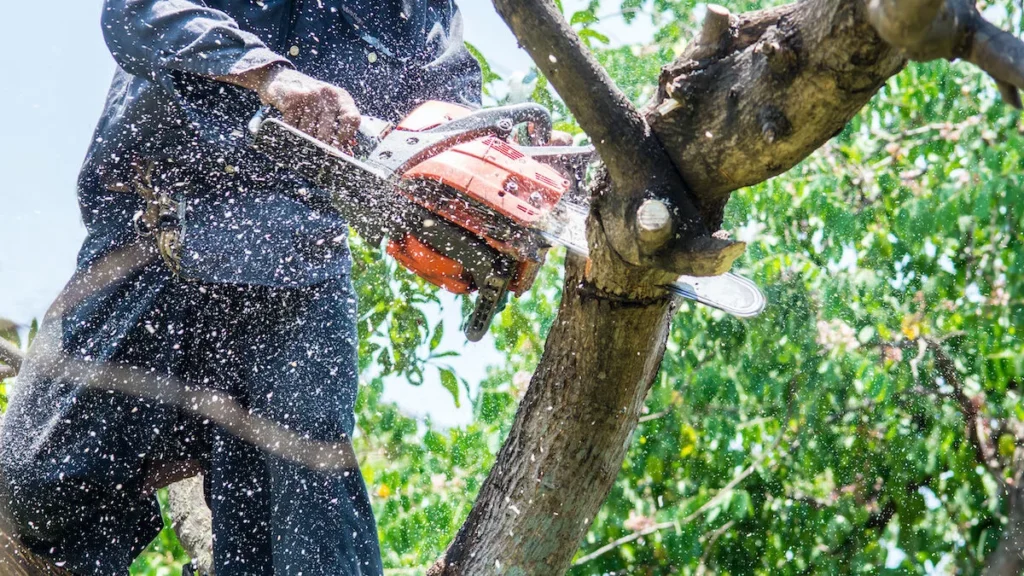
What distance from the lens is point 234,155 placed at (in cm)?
202

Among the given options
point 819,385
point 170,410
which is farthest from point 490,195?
point 819,385

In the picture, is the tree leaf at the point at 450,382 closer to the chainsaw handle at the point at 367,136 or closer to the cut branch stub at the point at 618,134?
the chainsaw handle at the point at 367,136

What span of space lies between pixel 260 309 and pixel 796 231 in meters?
2.62

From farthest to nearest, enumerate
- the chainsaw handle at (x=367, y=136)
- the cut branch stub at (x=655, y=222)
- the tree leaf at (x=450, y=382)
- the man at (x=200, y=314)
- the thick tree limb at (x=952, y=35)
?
the tree leaf at (x=450, y=382) < the chainsaw handle at (x=367, y=136) < the man at (x=200, y=314) < the cut branch stub at (x=655, y=222) < the thick tree limb at (x=952, y=35)

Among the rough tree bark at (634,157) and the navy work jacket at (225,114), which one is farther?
the navy work jacket at (225,114)

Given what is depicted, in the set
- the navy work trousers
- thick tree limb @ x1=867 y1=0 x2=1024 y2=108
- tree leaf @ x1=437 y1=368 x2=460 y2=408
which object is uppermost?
thick tree limb @ x1=867 y1=0 x2=1024 y2=108

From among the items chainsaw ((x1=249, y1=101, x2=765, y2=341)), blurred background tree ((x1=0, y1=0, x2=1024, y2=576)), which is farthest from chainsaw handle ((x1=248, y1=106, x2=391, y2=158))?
blurred background tree ((x1=0, y1=0, x2=1024, y2=576))

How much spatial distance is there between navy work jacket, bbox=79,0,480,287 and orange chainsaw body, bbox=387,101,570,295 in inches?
8.1

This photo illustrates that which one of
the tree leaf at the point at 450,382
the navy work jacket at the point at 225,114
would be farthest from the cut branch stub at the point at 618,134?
the tree leaf at the point at 450,382

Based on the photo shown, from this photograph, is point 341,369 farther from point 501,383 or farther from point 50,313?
point 501,383

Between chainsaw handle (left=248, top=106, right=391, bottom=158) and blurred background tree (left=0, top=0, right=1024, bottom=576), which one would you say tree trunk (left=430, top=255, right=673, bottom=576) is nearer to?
chainsaw handle (left=248, top=106, right=391, bottom=158)

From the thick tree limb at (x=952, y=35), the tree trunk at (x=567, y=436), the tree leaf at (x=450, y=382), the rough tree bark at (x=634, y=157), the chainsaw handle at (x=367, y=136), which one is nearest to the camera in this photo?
the thick tree limb at (x=952, y=35)

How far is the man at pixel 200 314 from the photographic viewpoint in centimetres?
188

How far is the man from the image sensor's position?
6.17 ft
